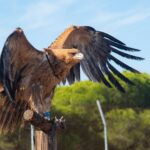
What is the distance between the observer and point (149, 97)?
65.3 feet

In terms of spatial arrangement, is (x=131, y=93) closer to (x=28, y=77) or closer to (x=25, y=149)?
(x=25, y=149)

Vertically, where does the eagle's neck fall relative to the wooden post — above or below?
above

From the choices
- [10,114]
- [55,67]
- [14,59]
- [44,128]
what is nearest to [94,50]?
[55,67]

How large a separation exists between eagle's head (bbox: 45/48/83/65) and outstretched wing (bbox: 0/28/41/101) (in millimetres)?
185

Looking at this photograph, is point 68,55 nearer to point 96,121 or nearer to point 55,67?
point 55,67

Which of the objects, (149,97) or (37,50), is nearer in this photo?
(37,50)

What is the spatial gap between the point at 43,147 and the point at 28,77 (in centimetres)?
106

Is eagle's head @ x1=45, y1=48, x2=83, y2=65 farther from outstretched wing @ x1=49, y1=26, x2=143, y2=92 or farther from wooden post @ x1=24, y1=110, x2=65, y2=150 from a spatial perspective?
wooden post @ x1=24, y1=110, x2=65, y2=150

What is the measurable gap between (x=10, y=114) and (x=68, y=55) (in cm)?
78

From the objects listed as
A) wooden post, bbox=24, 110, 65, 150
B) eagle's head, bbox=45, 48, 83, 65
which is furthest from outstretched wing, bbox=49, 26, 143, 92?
wooden post, bbox=24, 110, 65, 150

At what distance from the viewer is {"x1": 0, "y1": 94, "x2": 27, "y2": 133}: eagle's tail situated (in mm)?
6137

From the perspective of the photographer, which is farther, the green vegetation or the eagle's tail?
the green vegetation

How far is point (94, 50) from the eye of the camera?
734 cm

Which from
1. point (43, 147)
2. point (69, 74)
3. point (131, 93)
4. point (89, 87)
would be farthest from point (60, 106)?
point (43, 147)
